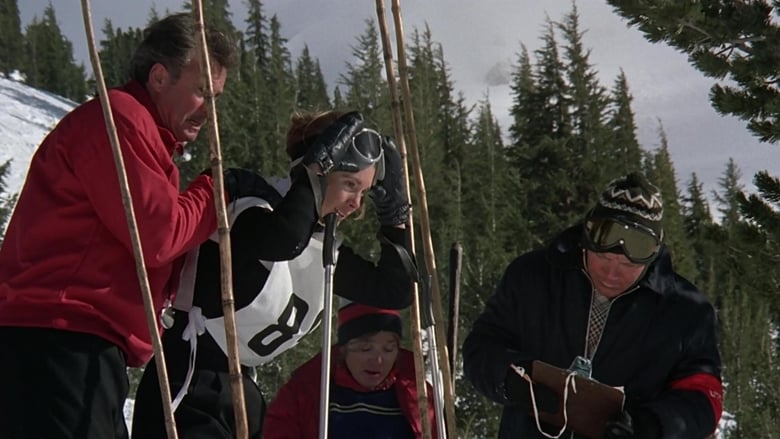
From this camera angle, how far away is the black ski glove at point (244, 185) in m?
2.30

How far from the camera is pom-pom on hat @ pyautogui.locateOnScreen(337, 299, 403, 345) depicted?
3336 millimetres

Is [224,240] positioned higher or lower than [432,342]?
higher

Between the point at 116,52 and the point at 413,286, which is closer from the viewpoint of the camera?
the point at 413,286

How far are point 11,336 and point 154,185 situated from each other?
0.43 m

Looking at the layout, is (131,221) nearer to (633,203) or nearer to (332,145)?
(332,145)

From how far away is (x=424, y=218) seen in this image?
2311 mm

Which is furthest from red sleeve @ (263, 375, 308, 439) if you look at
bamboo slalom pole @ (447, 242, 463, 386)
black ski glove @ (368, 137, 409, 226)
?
black ski glove @ (368, 137, 409, 226)

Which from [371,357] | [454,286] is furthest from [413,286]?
[371,357]

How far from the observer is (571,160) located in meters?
23.7

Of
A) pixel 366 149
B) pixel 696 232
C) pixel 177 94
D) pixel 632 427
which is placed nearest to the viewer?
pixel 177 94

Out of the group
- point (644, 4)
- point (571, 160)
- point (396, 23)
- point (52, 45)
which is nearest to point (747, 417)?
point (571, 160)

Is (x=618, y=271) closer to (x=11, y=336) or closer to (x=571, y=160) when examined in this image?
(x=11, y=336)

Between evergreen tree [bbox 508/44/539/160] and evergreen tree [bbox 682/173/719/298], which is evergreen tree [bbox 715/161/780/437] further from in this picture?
evergreen tree [bbox 508/44/539/160]

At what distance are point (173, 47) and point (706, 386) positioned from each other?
70.8 inches
